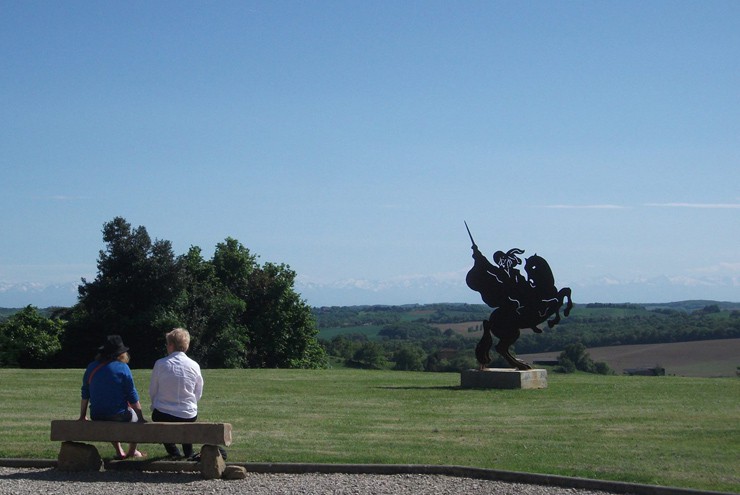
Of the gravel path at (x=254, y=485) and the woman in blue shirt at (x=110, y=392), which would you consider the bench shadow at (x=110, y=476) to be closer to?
the gravel path at (x=254, y=485)

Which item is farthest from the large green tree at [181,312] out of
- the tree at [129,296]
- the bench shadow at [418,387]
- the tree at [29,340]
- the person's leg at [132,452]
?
the person's leg at [132,452]

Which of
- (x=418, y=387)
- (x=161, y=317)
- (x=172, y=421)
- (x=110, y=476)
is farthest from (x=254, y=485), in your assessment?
(x=161, y=317)

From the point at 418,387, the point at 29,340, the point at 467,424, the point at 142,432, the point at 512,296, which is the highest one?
the point at 512,296

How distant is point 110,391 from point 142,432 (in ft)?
2.49

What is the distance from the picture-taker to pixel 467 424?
15.2 meters

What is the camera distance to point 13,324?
40.3m

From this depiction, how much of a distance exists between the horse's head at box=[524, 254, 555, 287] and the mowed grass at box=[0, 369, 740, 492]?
2569 mm

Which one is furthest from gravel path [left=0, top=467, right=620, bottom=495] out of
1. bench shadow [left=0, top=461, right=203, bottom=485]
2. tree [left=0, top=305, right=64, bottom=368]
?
tree [left=0, top=305, right=64, bottom=368]

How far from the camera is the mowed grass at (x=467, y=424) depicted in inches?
457

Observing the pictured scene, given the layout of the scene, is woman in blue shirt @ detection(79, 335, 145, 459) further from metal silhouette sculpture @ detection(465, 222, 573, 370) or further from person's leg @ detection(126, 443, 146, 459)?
metal silhouette sculpture @ detection(465, 222, 573, 370)

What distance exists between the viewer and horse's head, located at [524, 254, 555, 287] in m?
22.5

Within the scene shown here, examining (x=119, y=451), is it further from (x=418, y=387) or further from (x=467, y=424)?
(x=418, y=387)

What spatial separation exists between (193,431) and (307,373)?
1696 cm

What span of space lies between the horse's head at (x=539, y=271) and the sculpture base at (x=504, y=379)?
215 centimetres
